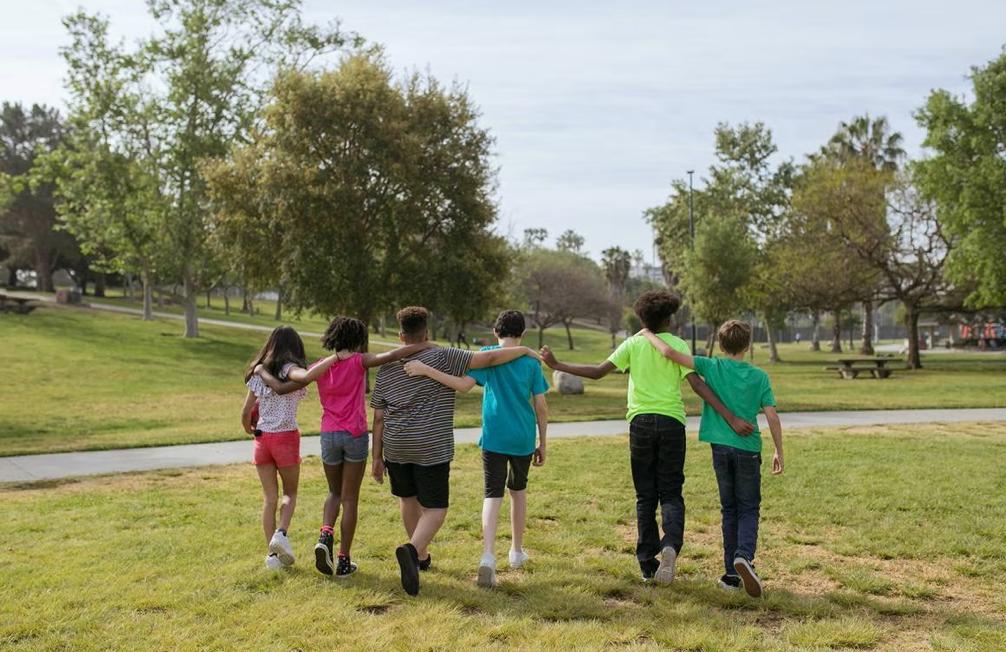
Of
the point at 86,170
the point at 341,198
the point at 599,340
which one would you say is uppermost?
the point at 86,170

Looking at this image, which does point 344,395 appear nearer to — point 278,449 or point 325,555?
point 278,449

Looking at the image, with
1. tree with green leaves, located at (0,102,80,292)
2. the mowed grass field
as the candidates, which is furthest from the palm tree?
tree with green leaves, located at (0,102,80,292)

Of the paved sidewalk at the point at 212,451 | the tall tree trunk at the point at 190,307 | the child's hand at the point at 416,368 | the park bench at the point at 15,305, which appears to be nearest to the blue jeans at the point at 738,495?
the child's hand at the point at 416,368

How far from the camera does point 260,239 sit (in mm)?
21469

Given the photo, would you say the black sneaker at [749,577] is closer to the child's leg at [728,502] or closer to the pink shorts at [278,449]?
the child's leg at [728,502]

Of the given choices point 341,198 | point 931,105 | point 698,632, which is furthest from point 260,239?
point 931,105

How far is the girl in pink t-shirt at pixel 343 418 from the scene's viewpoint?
18.2 ft

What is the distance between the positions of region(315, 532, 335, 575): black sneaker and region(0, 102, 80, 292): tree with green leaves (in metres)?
55.2

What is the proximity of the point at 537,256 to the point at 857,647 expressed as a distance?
6410 cm

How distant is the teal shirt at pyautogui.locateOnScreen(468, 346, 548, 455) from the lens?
555 centimetres

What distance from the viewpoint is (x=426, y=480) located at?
5.40 m

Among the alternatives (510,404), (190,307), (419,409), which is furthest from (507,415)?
(190,307)

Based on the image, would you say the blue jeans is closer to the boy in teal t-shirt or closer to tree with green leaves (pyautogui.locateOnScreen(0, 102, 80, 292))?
the boy in teal t-shirt

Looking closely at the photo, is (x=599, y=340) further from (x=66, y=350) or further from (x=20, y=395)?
(x=20, y=395)
